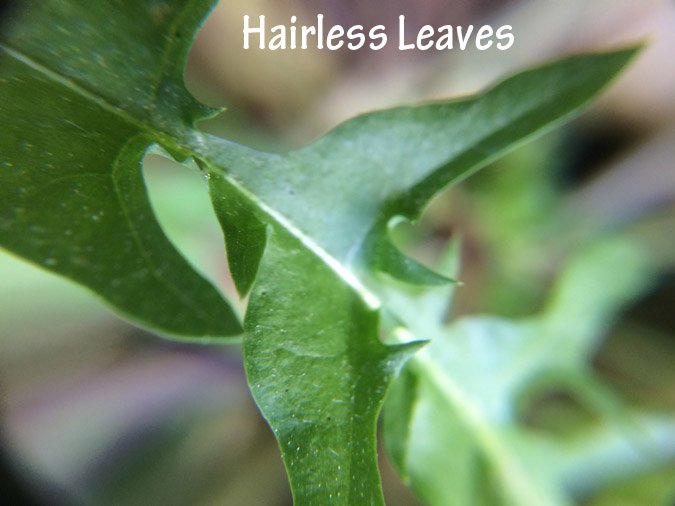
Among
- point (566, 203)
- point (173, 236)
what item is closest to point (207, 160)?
point (173, 236)

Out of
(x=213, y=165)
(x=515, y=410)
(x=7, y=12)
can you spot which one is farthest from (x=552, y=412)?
(x=7, y=12)

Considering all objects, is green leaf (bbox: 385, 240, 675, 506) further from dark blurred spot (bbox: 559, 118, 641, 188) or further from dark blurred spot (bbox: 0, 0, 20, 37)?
A: dark blurred spot (bbox: 0, 0, 20, 37)

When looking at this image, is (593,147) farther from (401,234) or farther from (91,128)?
(91,128)

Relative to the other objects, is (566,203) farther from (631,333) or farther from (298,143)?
(298,143)

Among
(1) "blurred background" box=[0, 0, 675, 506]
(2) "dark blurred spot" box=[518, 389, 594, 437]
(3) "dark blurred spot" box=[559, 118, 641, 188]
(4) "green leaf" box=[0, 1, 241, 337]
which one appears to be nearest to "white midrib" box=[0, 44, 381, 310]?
(4) "green leaf" box=[0, 1, 241, 337]

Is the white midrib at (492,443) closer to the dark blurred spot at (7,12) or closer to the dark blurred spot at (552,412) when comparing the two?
the dark blurred spot at (552,412)
